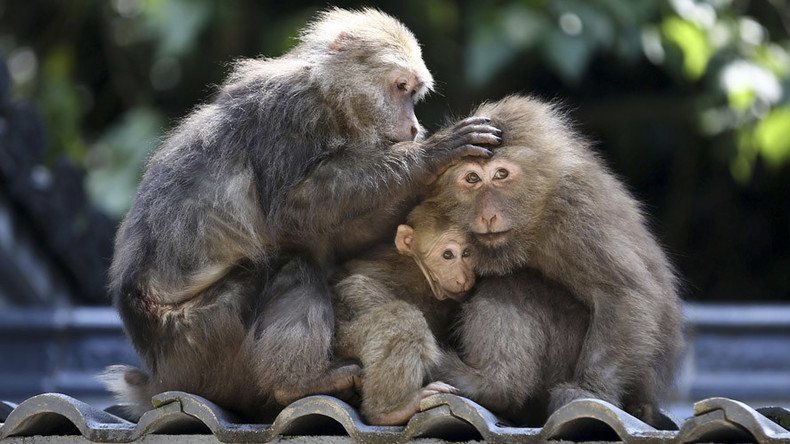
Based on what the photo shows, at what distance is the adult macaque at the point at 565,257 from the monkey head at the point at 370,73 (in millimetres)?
422

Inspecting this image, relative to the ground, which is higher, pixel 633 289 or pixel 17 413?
pixel 633 289

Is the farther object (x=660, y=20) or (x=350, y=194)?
(x=660, y=20)

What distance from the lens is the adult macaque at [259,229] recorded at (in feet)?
16.9

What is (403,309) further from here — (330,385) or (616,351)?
(616,351)

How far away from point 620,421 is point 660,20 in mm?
5414

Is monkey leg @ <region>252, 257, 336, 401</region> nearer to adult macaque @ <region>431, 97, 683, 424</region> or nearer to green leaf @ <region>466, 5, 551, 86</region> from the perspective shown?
adult macaque @ <region>431, 97, 683, 424</region>

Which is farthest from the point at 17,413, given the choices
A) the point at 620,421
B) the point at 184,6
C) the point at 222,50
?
the point at 222,50

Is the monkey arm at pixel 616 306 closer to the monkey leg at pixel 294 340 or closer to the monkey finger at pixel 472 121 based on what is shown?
the monkey finger at pixel 472 121

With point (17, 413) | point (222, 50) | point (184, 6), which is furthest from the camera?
point (222, 50)

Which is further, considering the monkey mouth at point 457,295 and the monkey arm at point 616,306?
the monkey mouth at point 457,295

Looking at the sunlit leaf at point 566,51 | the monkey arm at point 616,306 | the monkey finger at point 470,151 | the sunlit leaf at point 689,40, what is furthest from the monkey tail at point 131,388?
the sunlit leaf at point 689,40

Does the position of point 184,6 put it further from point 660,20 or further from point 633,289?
point 633,289

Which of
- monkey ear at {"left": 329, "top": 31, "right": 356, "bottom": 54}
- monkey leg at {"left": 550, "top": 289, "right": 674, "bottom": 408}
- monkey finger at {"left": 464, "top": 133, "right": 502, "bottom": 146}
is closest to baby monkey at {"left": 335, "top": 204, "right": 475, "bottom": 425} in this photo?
monkey finger at {"left": 464, "top": 133, "right": 502, "bottom": 146}

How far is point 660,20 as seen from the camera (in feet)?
30.5
